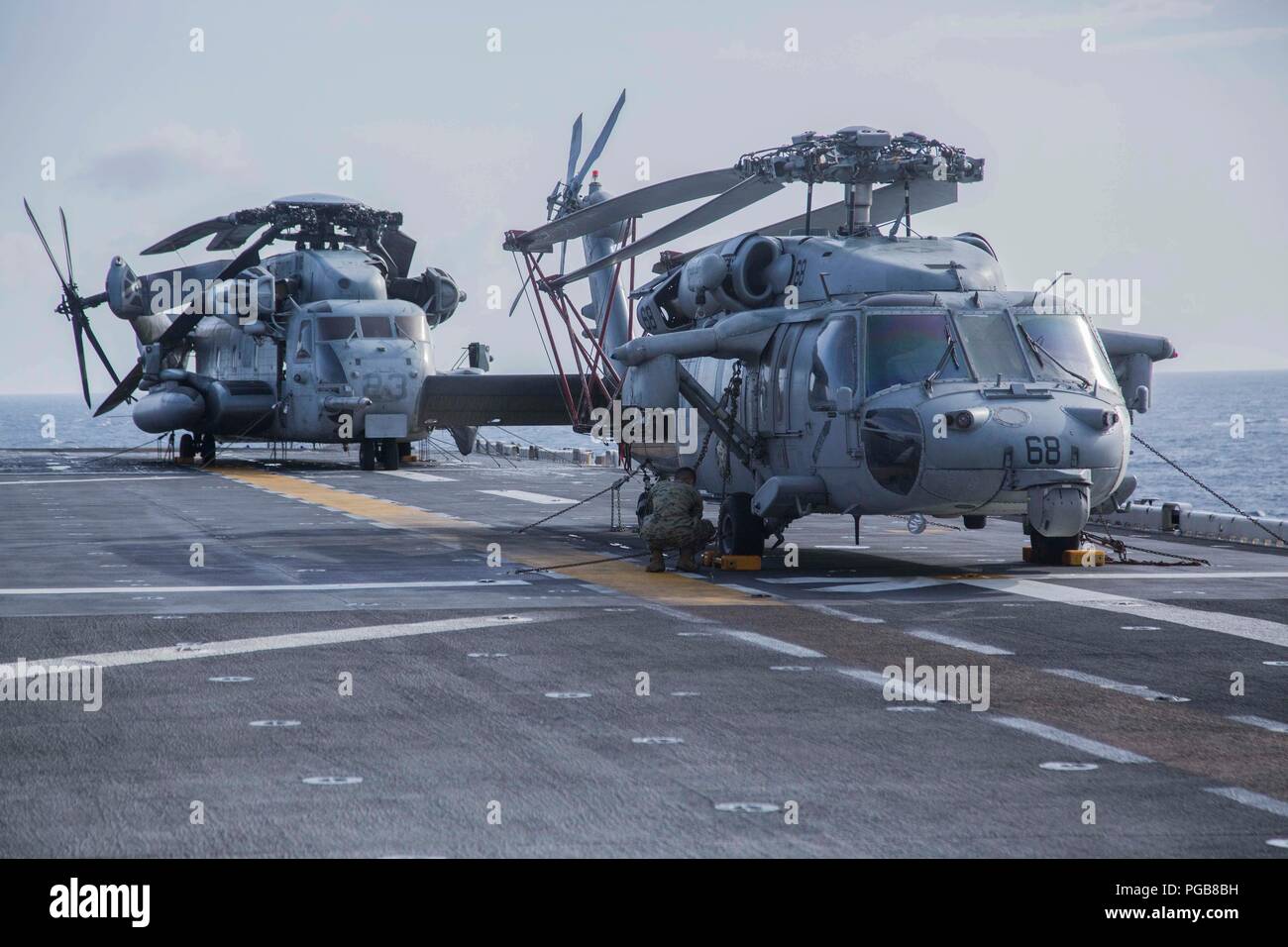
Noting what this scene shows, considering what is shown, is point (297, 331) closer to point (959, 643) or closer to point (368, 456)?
point (368, 456)

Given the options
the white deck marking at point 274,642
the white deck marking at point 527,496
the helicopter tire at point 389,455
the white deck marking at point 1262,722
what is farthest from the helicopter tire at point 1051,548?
the helicopter tire at point 389,455

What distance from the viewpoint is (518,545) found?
73.6ft

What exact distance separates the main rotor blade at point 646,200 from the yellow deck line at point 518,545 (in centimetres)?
425

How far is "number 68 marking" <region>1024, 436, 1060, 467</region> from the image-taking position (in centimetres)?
1672

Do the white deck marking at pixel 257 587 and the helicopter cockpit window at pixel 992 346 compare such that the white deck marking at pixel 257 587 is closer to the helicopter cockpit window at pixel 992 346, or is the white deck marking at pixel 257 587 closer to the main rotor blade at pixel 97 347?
the helicopter cockpit window at pixel 992 346

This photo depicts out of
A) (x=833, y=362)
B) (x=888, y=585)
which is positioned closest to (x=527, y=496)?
(x=833, y=362)

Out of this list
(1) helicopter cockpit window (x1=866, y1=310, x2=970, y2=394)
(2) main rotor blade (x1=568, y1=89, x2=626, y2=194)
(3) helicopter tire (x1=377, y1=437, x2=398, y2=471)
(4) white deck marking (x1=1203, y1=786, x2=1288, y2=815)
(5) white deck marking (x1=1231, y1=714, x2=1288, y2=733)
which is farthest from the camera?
(3) helicopter tire (x1=377, y1=437, x2=398, y2=471)

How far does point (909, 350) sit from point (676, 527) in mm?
3329

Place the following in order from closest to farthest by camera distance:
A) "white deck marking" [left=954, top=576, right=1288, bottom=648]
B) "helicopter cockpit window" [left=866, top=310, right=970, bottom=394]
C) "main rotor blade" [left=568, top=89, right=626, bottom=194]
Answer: "white deck marking" [left=954, top=576, right=1288, bottom=648] → "helicopter cockpit window" [left=866, top=310, right=970, bottom=394] → "main rotor blade" [left=568, top=89, right=626, bottom=194]

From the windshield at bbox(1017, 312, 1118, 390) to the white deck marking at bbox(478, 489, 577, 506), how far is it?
14449 millimetres

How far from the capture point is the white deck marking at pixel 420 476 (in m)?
38.9

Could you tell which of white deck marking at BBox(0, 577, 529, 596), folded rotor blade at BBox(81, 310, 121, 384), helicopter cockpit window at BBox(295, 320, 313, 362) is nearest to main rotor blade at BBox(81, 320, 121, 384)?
folded rotor blade at BBox(81, 310, 121, 384)

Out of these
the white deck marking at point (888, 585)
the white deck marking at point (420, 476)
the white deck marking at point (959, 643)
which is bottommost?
the white deck marking at point (959, 643)

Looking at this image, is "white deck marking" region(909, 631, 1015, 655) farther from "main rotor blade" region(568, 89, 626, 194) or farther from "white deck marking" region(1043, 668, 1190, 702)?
"main rotor blade" region(568, 89, 626, 194)
